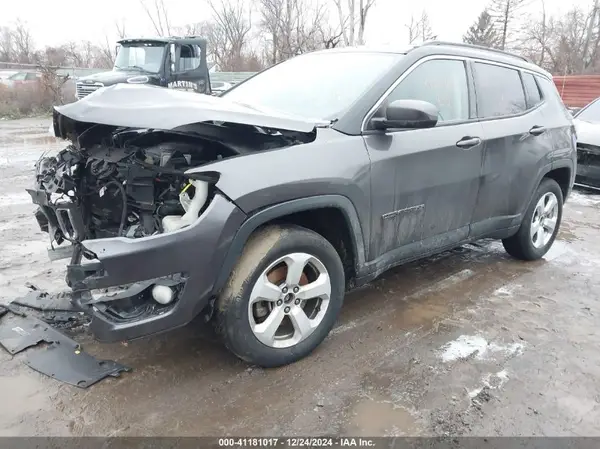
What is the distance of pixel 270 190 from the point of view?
262cm

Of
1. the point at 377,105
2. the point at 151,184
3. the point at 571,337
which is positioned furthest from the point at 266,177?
the point at 571,337

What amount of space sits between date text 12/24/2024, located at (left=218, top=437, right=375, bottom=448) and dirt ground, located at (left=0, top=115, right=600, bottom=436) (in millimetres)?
49

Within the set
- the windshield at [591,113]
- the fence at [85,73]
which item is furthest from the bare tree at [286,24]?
the windshield at [591,113]

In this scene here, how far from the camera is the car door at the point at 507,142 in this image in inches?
154

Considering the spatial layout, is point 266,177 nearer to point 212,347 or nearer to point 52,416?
point 212,347

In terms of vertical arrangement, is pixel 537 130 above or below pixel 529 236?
above

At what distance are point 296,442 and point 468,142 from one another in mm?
2435

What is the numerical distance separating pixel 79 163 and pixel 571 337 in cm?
342

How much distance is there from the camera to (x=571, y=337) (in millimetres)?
3422

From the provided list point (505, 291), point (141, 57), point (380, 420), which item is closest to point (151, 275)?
point (380, 420)

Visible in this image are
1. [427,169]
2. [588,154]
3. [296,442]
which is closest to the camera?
[296,442]

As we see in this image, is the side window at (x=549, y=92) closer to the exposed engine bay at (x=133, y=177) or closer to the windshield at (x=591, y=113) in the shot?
the exposed engine bay at (x=133, y=177)

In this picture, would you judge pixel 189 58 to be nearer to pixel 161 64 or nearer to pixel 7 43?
pixel 161 64

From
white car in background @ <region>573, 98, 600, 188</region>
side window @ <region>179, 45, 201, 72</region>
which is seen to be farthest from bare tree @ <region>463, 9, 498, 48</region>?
white car in background @ <region>573, 98, 600, 188</region>
